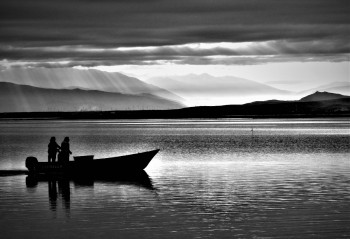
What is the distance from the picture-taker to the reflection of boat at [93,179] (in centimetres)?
3534

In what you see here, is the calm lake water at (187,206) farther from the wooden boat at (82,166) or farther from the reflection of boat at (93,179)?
the wooden boat at (82,166)

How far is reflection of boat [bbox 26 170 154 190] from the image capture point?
3534 cm

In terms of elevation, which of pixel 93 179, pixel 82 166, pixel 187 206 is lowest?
pixel 187 206

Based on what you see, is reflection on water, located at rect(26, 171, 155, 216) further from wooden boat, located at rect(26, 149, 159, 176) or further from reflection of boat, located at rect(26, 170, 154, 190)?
wooden boat, located at rect(26, 149, 159, 176)

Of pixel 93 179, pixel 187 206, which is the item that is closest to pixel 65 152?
pixel 93 179

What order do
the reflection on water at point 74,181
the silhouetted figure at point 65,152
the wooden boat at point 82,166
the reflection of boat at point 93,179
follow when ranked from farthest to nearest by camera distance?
1. the wooden boat at point 82,166
2. the silhouetted figure at point 65,152
3. the reflection of boat at point 93,179
4. the reflection on water at point 74,181

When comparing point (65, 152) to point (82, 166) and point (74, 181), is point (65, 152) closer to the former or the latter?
point (82, 166)

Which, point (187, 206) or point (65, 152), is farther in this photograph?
point (65, 152)

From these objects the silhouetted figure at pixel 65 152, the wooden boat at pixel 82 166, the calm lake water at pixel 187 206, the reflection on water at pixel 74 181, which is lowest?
the calm lake water at pixel 187 206

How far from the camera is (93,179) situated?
37.7 m

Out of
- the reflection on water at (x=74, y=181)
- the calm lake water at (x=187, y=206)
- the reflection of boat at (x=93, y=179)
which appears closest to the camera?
the calm lake water at (x=187, y=206)

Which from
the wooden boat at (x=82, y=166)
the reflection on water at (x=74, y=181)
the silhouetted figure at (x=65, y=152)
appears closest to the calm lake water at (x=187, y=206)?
the reflection on water at (x=74, y=181)

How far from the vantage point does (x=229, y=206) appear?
25844mm

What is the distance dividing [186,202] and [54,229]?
711 centimetres
